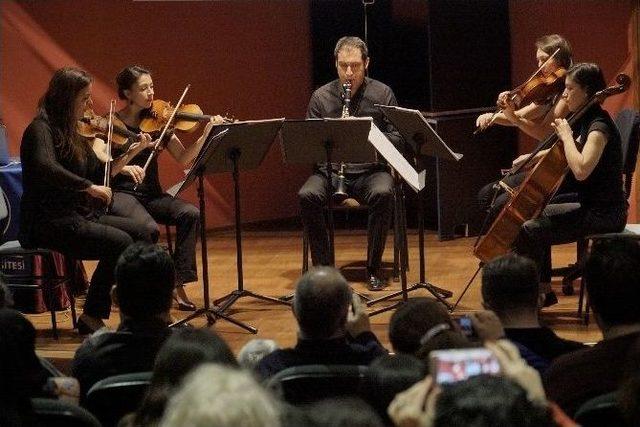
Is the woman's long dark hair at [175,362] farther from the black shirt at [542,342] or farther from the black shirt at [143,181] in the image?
the black shirt at [143,181]

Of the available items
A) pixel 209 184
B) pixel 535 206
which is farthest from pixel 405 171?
pixel 209 184

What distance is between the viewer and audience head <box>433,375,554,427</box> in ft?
5.83

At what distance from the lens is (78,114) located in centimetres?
510

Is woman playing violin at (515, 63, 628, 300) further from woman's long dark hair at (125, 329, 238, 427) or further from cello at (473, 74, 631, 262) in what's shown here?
woman's long dark hair at (125, 329, 238, 427)

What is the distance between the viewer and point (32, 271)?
5.32 m

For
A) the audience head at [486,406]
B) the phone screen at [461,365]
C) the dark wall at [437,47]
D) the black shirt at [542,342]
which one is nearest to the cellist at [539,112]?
the dark wall at [437,47]

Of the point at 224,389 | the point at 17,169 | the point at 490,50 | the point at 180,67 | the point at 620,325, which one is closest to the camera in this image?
the point at 224,389

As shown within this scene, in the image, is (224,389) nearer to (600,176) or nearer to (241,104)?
(600,176)

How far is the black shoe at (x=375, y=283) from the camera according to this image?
229 inches

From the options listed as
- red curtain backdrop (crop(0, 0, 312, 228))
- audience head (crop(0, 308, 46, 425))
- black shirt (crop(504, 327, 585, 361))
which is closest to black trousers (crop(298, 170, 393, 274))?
red curtain backdrop (crop(0, 0, 312, 228))

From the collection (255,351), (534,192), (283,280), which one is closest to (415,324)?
(255,351)

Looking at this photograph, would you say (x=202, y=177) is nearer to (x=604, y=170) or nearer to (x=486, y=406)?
(x=604, y=170)

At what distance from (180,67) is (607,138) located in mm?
3975

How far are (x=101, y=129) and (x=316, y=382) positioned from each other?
310 centimetres
